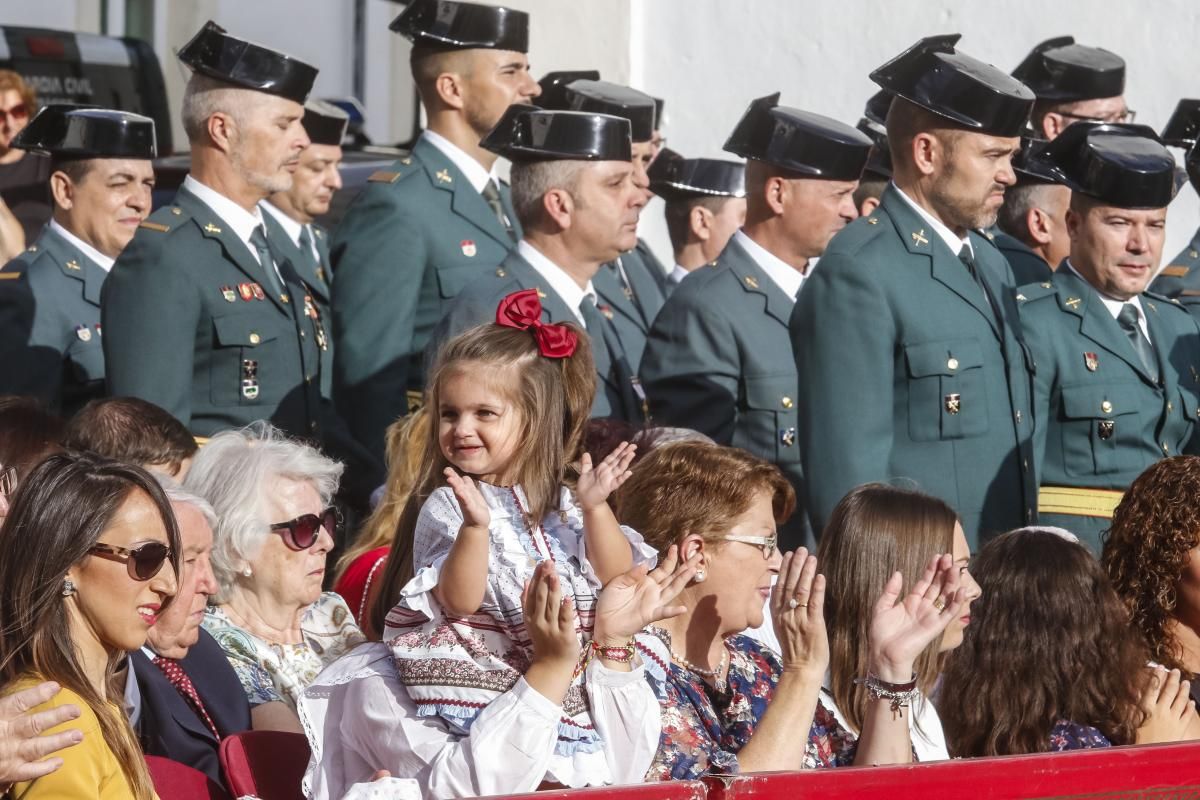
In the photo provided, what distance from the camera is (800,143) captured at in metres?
6.08

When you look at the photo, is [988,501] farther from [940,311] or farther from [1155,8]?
[1155,8]

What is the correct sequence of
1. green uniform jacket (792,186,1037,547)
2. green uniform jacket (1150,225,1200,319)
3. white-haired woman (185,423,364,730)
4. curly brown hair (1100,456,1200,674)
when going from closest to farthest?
white-haired woman (185,423,364,730), curly brown hair (1100,456,1200,674), green uniform jacket (792,186,1037,547), green uniform jacket (1150,225,1200,319)

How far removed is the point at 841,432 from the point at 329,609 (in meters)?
1.35

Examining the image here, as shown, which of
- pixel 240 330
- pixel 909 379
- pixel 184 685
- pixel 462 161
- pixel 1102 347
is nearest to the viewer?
pixel 184 685

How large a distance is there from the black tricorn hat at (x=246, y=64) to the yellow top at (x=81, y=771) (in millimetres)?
2980

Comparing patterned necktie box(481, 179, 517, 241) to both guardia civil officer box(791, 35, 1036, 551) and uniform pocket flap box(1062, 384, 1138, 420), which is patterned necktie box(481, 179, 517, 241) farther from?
uniform pocket flap box(1062, 384, 1138, 420)

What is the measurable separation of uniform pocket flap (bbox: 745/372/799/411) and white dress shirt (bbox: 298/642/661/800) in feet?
7.30

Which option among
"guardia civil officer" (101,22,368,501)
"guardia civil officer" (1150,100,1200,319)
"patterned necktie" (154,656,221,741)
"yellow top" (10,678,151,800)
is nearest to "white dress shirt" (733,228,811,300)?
"guardia civil officer" (101,22,368,501)

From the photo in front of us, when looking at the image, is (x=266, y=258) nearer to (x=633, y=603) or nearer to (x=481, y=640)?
(x=481, y=640)

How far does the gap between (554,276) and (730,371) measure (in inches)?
22.6

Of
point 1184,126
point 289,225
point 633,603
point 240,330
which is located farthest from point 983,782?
point 1184,126

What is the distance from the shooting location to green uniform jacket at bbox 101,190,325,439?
213 inches

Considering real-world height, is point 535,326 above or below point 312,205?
above

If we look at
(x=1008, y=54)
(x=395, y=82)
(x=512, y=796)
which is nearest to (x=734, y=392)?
(x=512, y=796)
